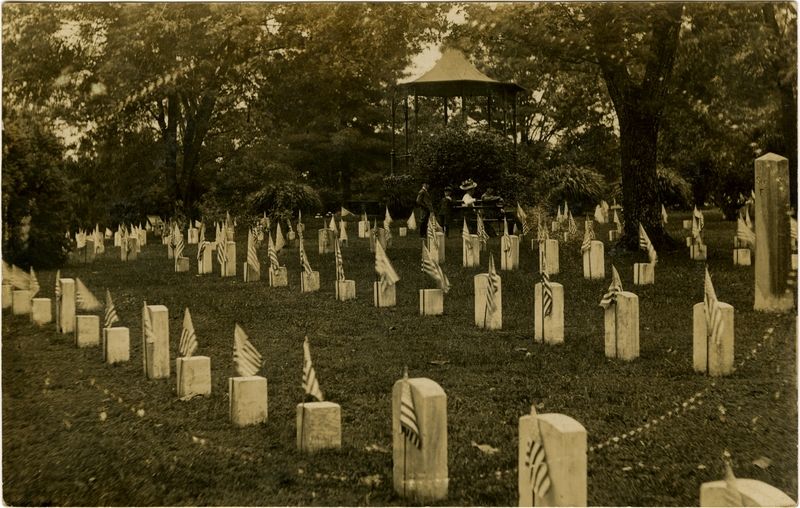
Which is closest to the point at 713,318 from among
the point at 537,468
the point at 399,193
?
the point at 537,468

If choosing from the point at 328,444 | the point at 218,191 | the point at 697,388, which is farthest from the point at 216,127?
the point at 697,388

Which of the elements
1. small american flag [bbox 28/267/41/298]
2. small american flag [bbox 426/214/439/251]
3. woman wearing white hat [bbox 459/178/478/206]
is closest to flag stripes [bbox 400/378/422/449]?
small american flag [bbox 28/267/41/298]

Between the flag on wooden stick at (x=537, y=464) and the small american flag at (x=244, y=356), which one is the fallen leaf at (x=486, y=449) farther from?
the small american flag at (x=244, y=356)

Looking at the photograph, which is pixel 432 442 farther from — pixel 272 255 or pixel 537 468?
pixel 272 255

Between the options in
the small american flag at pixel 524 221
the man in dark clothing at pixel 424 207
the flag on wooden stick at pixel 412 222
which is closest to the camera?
the flag on wooden stick at pixel 412 222

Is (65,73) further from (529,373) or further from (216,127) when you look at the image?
(529,373)

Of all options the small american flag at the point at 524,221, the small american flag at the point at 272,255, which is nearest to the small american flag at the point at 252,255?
the small american flag at the point at 272,255
